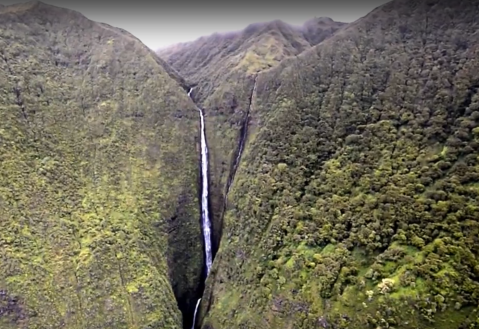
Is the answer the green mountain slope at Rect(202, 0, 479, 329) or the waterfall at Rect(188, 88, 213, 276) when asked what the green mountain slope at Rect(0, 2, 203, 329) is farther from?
the green mountain slope at Rect(202, 0, 479, 329)

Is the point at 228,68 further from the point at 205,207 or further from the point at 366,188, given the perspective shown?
the point at 366,188

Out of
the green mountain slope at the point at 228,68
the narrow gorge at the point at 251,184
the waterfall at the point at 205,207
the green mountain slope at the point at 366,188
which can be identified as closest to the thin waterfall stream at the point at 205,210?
the waterfall at the point at 205,207

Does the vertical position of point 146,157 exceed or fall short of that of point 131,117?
it falls short

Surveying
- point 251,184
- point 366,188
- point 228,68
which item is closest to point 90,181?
point 251,184

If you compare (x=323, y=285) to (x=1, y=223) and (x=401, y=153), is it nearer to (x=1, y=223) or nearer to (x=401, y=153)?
(x=401, y=153)

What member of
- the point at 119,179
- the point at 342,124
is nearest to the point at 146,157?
the point at 119,179

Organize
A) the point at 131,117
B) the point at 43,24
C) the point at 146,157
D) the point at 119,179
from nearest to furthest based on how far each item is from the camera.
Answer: the point at 119,179 → the point at 146,157 → the point at 131,117 → the point at 43,24

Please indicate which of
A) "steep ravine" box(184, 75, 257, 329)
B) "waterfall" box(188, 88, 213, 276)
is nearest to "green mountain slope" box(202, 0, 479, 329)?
"steep ravine" box(184, 75, 257, 329)
